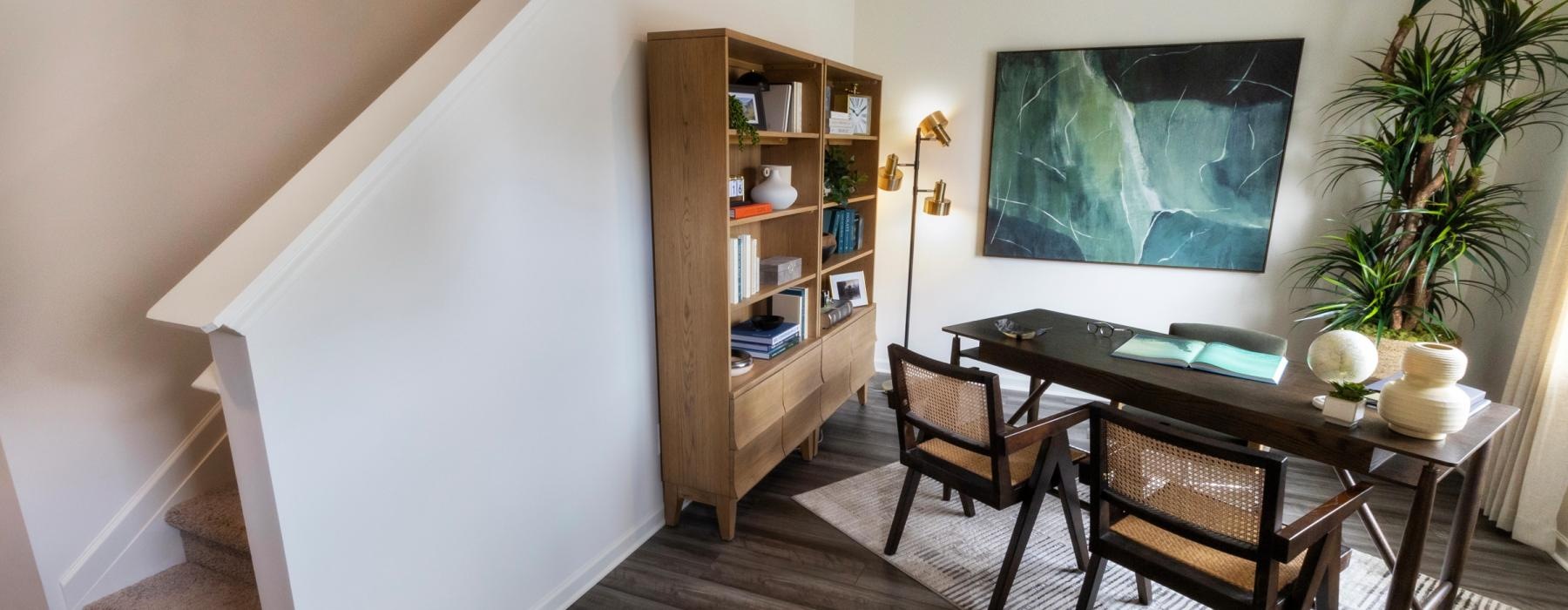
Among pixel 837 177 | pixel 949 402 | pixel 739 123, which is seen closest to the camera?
pixel 949 402

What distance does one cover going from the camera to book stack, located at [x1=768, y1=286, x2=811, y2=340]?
3.29 metres

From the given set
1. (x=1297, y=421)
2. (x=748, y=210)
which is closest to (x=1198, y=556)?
(x=1297, y=421)

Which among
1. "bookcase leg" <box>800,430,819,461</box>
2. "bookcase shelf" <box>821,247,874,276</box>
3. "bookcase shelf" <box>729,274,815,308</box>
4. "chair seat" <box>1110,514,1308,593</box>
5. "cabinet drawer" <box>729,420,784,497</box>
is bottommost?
"bookcase leg" <box>800,430,819,461</box>

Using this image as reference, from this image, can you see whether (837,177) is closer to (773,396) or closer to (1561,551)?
(773,396)

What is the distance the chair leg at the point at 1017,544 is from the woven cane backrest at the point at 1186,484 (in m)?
0.37

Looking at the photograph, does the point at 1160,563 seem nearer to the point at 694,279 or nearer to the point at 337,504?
the point at 694,279

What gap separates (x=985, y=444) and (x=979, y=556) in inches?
26.0

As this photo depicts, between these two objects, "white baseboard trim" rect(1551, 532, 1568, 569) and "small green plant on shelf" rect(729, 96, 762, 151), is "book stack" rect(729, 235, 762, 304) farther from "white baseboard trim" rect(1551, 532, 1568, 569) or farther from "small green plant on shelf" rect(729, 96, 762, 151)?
"white baseboard trim" rect(1551, 532, 1568, 569)

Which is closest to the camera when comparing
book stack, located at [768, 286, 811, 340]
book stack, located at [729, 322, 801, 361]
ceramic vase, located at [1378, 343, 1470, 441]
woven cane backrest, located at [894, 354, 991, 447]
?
ceramic vase, located at [1378, 343, 1470, 441]

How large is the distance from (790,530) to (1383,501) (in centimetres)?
256

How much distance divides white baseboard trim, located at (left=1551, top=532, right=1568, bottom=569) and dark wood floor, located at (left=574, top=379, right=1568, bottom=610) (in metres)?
0.03

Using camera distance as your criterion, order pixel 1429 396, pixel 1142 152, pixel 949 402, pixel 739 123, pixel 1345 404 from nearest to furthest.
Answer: pixel 1429 396 → pixel 1345 404 → pixel 949 402 → pixel 739 123 → pixel 1142 152

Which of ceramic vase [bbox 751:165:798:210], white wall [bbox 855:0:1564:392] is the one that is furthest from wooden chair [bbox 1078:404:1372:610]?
white wall [bbox 855:0:1564:392]

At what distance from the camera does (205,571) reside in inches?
90.4
